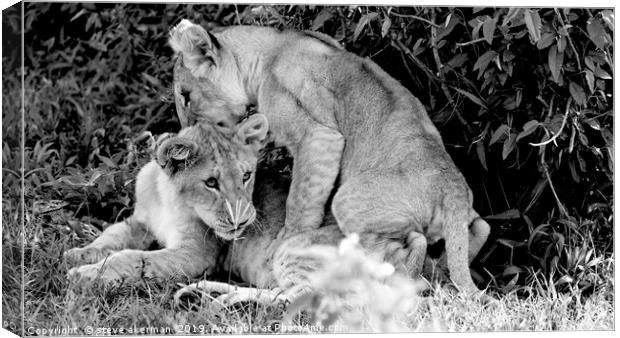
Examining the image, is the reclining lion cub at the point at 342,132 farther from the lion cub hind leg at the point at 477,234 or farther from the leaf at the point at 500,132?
the leaf at the point at 500,132

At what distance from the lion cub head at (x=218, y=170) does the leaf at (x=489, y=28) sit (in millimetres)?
1046

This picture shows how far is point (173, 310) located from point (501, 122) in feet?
5.69

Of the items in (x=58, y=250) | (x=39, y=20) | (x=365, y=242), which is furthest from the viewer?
(x=39, y=20)

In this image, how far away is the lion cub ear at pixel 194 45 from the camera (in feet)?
17.2

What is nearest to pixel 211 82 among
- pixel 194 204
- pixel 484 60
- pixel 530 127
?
pixel 194 204

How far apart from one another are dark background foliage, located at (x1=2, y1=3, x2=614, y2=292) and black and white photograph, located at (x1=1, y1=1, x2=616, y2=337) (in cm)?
1

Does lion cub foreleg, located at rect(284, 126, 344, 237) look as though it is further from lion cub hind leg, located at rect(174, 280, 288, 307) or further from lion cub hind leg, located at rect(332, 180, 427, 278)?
lion cub hind leg, located at rect(174, 280, 288, 307)

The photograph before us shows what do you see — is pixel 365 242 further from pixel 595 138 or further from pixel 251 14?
pixel 251 14

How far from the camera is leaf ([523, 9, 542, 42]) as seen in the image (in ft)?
15.9

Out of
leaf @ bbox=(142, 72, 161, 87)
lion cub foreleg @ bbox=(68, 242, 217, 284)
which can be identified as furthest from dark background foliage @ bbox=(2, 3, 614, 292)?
leaf @ bbox=(142, 72, 161, 87)

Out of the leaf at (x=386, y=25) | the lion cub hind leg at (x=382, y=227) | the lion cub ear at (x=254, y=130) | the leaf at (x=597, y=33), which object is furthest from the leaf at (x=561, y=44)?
the lion cub ear at (x=254, y=130)

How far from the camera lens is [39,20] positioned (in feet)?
20.0

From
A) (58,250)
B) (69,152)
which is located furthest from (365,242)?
(69,152)

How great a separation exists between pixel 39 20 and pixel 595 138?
116 inches
